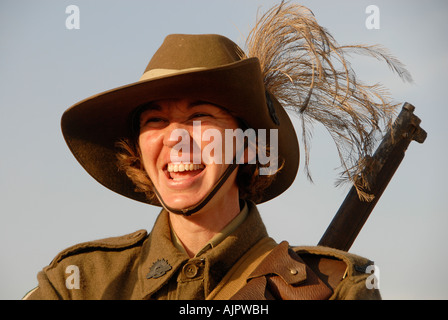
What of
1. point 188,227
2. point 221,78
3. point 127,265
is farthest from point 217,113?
point 127,265

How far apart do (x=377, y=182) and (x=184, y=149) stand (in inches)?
76.6

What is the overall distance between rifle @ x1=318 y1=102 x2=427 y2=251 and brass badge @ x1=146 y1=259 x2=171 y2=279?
1689mm

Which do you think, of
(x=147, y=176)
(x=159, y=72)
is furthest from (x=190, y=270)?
(x=159, y=72)

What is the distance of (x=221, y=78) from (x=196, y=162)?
579mm

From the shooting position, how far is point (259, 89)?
514 centimetres

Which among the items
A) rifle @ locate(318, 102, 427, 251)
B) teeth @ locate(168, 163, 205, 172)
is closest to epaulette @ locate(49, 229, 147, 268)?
teeth @ locate(168, 163, 205, 172)

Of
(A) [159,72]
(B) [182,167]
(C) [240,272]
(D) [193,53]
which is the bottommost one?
(C) [240,272]

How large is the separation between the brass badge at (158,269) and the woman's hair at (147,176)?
713 millimetres

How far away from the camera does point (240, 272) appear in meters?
5.06

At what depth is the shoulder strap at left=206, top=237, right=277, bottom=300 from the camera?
493 centimetres

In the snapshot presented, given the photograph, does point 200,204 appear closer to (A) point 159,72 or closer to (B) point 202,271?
(B) point 202,271

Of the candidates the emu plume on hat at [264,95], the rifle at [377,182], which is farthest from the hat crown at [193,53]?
the rifle at [377,182]

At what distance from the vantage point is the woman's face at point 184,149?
5020 mm
